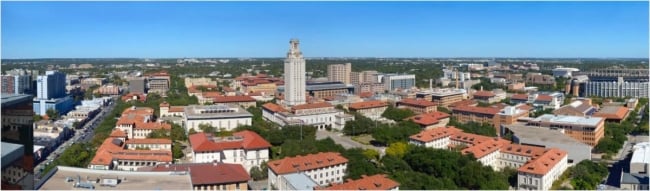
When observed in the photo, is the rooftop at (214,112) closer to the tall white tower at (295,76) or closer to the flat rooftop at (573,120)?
the tall white tower at (295,76)

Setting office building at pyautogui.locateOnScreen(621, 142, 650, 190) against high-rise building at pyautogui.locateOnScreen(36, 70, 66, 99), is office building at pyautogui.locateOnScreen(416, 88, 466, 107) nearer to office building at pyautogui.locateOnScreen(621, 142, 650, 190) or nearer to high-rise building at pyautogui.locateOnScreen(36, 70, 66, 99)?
office building at pyautogui.locateOnScreen(621, 142, 650, 190)

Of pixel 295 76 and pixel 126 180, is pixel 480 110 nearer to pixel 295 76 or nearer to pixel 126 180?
pixel 295 76

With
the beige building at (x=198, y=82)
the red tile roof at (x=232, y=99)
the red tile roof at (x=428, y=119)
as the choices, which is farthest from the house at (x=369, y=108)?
the beige building at (x=198, y=82)

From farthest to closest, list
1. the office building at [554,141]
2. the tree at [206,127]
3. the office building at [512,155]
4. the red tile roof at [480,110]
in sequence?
1. the red tile roof at [480,110]
2. the tree at [206,127]
3. the office building at [554,141]
4. the office building at [512,155]

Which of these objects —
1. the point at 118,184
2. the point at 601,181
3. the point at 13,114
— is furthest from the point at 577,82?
the point at 13,114

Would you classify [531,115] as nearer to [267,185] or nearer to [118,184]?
[267,185]
